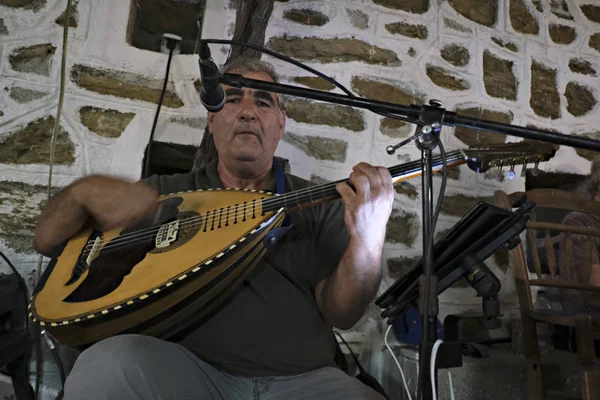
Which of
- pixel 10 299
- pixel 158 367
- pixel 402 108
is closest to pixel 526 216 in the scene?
pixel 402 108

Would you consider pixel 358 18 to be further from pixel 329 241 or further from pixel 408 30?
pixel 329 241

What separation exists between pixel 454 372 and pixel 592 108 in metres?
1.54

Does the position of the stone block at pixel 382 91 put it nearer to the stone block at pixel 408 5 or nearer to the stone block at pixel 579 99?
the stone block at pixel 408 5

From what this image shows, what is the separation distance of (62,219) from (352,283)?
72 centimetres

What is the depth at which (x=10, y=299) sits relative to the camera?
1265 millimetres

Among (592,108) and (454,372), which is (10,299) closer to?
(454,372)


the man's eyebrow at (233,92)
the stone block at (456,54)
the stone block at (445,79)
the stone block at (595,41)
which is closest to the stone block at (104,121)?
the man's eyebrow at (233,92)

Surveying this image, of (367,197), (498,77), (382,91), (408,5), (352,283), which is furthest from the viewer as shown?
(498,77)

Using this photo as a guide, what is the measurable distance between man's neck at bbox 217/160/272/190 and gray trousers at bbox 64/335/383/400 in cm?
56

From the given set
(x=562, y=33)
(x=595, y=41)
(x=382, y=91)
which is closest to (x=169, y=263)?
(x=382, y=91)

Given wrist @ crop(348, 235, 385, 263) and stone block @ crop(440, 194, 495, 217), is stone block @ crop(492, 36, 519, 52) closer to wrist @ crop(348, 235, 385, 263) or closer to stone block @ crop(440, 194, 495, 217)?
stone block @ crop(440, 194, 495, 217)

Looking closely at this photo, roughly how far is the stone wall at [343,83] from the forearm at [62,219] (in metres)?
0.45

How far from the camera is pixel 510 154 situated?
92 centimetres

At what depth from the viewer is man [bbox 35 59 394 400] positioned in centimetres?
90
